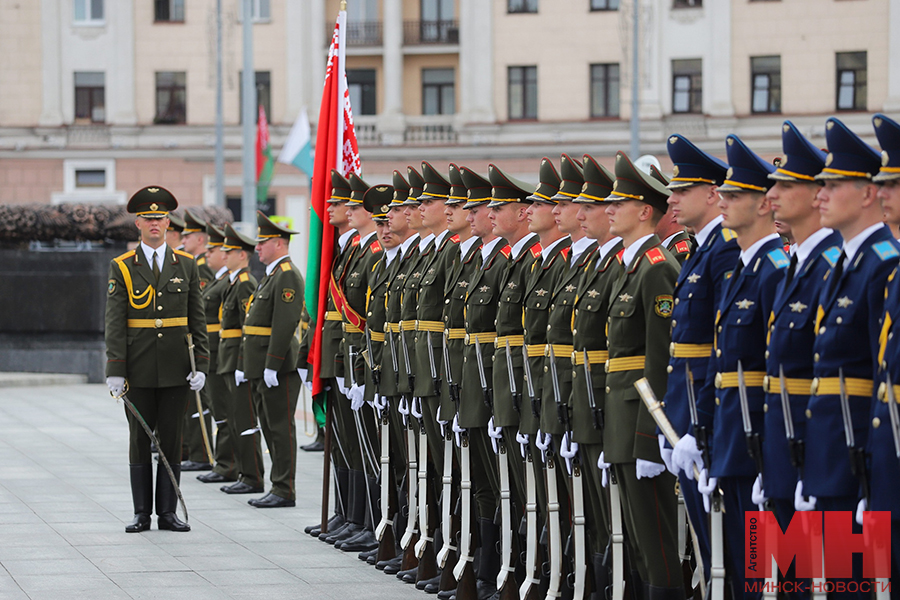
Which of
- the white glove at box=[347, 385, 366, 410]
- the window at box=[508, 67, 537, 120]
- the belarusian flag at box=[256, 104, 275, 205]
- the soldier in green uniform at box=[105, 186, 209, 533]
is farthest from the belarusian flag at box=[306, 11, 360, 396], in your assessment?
the window at box=[508, 67, 537, 120]

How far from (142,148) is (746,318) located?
36609 mm

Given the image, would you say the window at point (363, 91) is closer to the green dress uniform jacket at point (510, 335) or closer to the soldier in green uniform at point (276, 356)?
the soldier in green uniform at point (276, 356)

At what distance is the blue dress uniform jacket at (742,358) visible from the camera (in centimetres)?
514

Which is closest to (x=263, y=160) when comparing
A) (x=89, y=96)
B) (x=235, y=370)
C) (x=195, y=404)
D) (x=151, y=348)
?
(x=89, y=96)

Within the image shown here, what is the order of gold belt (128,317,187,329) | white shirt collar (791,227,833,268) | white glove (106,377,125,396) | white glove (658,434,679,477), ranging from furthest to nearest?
1. gold belt (128,317,187,329)
2. white glove (106,377,125,396)
3. white glove (658,434,679,477)
4. white shirt collar (791,227,833,268)

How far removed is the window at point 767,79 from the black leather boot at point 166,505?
31.4m

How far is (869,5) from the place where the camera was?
122ft

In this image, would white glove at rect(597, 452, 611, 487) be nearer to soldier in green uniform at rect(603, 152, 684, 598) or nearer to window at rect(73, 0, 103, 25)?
soldier in green uniform at rect(603, 152, 684, 598)

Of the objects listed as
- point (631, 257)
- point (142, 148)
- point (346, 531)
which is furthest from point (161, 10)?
point (631, 257)

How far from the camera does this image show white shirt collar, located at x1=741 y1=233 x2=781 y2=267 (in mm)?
5355

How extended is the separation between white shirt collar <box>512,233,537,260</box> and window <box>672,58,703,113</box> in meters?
32.2

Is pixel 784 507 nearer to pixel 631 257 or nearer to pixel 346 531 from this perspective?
pixel 631 257

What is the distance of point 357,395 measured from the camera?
8.72m

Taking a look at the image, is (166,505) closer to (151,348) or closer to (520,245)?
(151,348)
